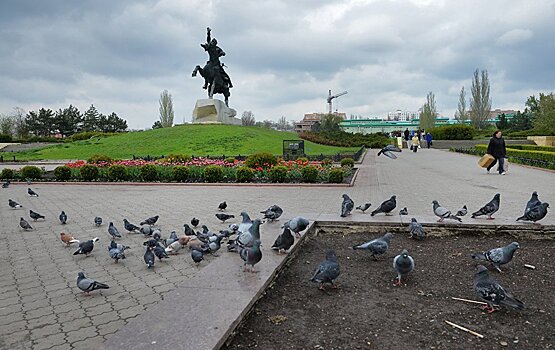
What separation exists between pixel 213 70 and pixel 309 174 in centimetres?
2984

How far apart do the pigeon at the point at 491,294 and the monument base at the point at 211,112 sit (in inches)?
1586

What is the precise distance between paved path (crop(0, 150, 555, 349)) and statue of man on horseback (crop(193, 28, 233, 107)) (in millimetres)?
28912

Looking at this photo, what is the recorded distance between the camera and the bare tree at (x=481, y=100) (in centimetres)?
A: 6244

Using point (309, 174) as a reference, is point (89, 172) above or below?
above

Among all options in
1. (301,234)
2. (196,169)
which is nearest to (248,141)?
(196,169)

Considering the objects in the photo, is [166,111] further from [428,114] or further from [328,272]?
[328,272]

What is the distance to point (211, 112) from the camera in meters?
42.9

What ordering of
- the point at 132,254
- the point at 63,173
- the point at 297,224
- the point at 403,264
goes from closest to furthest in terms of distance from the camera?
1. the point at 403,264
2. the point at 297,224
3. the point at 132,254
4. the point at 63,173

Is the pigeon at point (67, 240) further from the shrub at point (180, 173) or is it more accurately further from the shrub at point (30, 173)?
the shrub at point (30, 173)

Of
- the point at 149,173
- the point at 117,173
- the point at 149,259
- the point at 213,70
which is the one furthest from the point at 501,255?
the point at 213,70

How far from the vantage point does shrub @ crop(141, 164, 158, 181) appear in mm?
15086

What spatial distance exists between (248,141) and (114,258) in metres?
27.9

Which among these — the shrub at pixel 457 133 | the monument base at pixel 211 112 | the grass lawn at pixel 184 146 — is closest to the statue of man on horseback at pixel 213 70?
the monument base at pixel 211 112

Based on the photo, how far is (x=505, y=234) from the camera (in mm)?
5668
